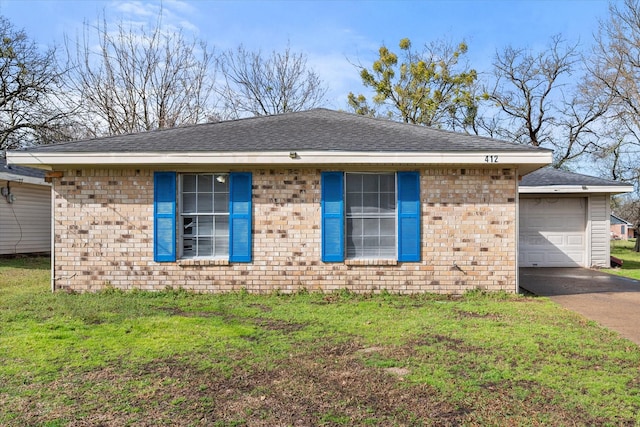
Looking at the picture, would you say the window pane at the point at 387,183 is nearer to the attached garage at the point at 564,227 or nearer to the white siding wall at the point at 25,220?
the attached garage at the point at 564,227

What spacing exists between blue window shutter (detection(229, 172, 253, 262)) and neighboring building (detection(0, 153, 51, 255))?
9.15 m

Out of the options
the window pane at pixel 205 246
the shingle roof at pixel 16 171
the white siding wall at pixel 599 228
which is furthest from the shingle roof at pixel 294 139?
the shingle roof at pixel 16 171

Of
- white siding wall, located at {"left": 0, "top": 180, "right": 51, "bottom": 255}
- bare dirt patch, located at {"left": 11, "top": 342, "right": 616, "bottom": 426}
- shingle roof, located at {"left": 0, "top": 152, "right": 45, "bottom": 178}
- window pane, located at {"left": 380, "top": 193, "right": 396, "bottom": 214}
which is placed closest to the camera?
bare dirt patch, located at {"left": 11, "top": 342, "right": 616, "bottom": 426}

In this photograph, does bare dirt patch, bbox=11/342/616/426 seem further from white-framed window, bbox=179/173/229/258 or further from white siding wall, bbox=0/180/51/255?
white siding wall, bbox=0/180/51/255

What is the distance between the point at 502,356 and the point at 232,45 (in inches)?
913

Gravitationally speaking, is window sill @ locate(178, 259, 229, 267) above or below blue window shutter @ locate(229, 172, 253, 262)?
below

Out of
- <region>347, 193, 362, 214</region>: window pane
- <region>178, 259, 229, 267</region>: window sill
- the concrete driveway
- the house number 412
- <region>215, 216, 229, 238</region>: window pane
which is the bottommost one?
the concrete driveway

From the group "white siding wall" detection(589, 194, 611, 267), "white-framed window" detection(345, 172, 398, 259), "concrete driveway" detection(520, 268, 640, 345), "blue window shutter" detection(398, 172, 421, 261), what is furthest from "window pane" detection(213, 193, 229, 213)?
"white siding wall" detection(589, 194, 611, 267)

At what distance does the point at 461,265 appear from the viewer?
753cm

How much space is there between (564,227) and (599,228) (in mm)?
892

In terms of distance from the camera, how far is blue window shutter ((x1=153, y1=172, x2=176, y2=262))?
7.50 m

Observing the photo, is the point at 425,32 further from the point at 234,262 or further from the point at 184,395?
the point at 184,395

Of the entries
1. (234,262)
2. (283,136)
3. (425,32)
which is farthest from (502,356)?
(425,32)

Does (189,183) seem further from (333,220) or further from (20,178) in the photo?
(20,178)
